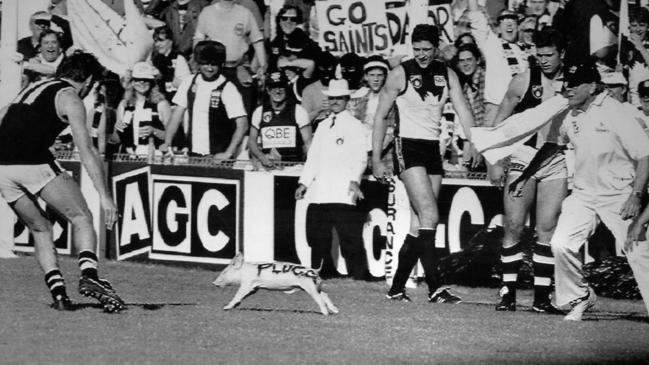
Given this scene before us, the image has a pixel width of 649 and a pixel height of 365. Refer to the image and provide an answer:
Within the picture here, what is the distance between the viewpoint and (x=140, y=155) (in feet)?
58.0

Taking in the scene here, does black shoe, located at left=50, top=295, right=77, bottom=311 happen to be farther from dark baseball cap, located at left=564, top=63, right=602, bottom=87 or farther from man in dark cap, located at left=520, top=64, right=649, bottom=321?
dark baseball cap, located at left=564, top=63, right=602, bottom=87

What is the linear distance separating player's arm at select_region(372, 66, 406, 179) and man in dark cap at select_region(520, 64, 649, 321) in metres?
1.87

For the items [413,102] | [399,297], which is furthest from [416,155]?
[399,297]

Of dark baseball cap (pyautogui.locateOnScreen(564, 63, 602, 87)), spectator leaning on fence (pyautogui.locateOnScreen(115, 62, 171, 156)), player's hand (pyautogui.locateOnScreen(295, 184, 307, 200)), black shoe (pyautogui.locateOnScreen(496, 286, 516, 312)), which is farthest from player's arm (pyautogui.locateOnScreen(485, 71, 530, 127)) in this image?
spectator leaning on fence (pyautogui.locateOnScreen(115, 62, 171, 156))

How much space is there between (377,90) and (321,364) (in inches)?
258

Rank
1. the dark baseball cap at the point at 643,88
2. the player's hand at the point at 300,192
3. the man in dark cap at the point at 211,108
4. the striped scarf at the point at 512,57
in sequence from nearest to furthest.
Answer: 1. the dark baseball cap at the point at 643,88
2. the striped scarf at the point at 512,57
3. the player's hand at the point at 300,192
4. the man in dark cap at the point at 211,108

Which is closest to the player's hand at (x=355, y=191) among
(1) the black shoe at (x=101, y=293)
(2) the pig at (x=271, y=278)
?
(2) the pig at (x=271, y=278)

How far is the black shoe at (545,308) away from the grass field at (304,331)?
6.0 inches

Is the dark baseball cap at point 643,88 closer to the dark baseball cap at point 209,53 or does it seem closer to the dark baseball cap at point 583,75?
the dark baseball cap at point 583,75

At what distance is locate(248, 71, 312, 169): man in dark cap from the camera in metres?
16.4

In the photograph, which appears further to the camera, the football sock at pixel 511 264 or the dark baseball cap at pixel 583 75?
the football sock at pixel 511 264

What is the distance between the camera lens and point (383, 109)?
1402 centimetres

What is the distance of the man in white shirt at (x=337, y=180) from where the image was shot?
15.8 meters

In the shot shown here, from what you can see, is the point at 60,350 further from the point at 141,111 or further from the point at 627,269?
the point at 141,111
